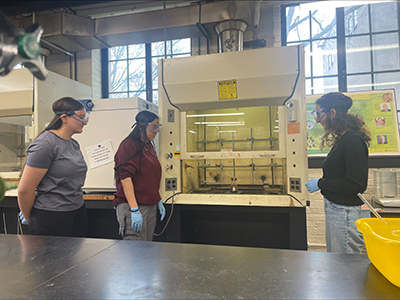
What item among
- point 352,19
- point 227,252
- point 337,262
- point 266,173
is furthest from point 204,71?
point 352,19

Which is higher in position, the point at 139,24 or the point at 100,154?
the point at 139,24

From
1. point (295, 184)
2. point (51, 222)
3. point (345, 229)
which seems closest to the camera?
point (51, 222)

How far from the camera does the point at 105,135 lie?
238 centimetres

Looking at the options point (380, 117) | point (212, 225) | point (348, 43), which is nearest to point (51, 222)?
point (212, 225)

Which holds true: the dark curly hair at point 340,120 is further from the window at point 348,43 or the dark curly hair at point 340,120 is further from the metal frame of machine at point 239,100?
the window at point 348,43

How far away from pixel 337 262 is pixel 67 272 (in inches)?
35.7

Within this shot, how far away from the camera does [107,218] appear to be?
2.54 metres

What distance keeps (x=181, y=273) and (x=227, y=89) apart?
157 cm

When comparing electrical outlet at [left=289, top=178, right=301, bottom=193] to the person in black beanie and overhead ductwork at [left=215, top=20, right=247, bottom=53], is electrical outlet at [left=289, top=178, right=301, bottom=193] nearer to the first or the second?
the person in black beanie

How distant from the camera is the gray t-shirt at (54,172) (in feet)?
4.56

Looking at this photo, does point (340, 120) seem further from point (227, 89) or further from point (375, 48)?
point (375, 48)

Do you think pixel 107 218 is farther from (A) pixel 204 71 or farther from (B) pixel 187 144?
(A) pixel 204 71

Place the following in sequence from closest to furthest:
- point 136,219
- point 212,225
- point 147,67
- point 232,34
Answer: point 136,219 → point 212,225 → point 232,34 → point 147,67

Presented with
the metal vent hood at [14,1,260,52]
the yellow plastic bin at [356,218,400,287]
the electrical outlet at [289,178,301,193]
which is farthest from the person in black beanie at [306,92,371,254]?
the metal vent hood at [14,1,260,52]
